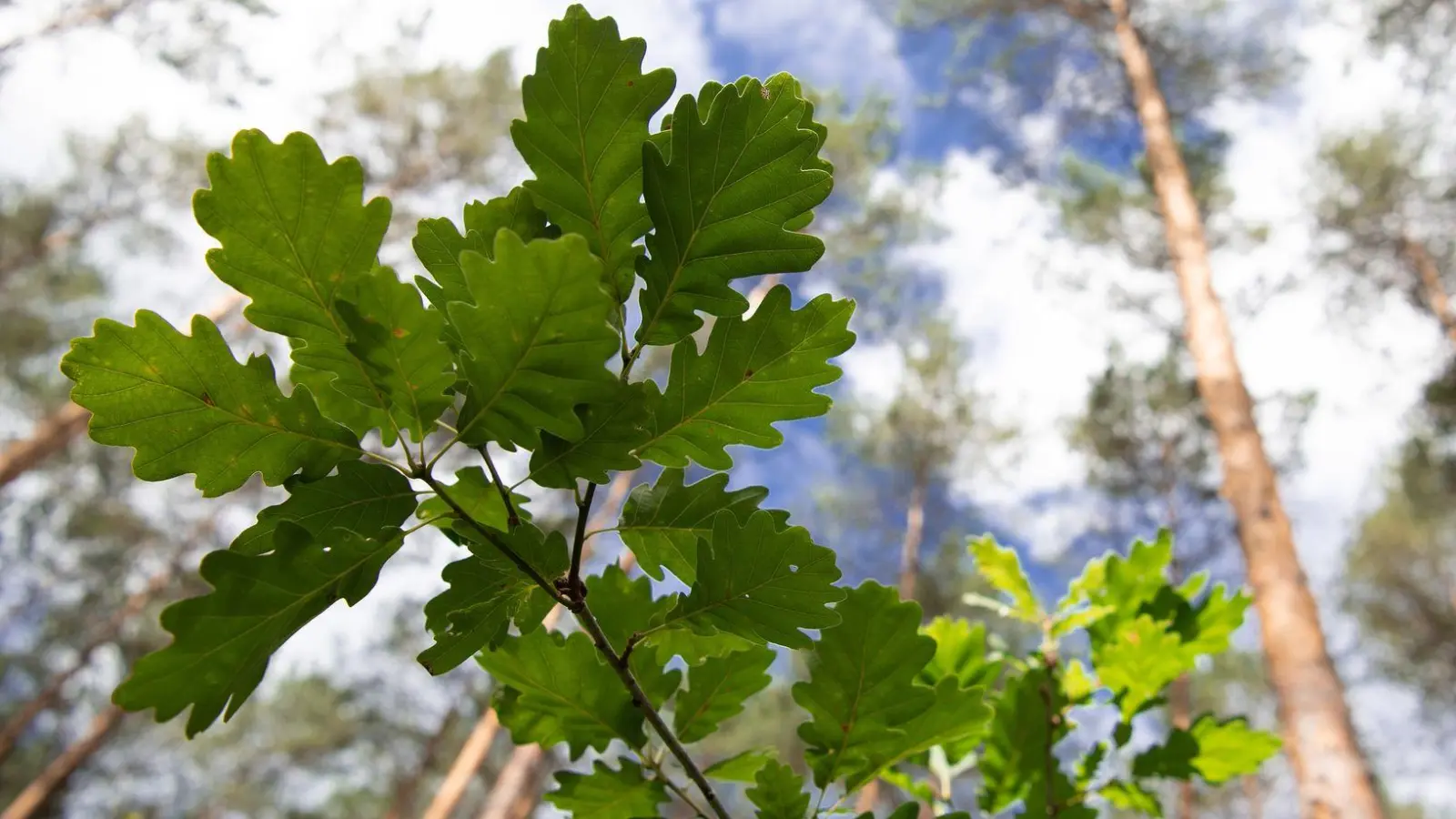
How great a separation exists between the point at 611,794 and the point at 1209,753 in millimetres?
971

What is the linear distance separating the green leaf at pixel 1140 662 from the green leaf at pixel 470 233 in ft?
3.53

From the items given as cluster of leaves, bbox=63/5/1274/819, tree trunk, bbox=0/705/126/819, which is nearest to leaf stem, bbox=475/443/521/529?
cluster of leaves, bbox=63/5/1274/819

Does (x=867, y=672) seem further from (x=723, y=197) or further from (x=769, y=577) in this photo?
(x=723, y=197)

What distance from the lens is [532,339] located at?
0.54m

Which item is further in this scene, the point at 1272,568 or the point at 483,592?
the point at 1272,568

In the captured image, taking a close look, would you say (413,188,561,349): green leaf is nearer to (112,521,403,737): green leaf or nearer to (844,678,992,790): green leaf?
(112,521,403,737): green leaf

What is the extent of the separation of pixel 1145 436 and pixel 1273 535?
11.5 m

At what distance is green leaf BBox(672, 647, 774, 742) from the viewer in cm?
92

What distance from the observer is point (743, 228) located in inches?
25.7

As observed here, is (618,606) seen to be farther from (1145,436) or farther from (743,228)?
(1145,436)

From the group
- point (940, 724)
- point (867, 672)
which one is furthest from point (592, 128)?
point (940, 724)

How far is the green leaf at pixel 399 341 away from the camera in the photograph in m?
0.55

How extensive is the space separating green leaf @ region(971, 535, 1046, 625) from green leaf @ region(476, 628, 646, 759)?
0.84 meters

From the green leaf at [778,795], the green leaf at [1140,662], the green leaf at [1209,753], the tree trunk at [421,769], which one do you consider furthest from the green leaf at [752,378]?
the tree trunk at [421,769]
